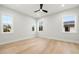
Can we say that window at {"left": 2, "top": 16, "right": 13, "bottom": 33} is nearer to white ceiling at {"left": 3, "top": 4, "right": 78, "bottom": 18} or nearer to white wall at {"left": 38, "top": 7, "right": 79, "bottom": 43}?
white ceiling at {"left": 3, "top": 4, "right": 78, "bottom": 18}

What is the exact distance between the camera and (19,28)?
2.22 metres

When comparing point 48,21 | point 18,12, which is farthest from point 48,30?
point 18,12

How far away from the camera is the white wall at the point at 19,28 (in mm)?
2082

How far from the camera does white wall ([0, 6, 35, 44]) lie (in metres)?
2.08

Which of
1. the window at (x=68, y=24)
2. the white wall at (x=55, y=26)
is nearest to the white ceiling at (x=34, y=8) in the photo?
the white wall at (x=55, y=26)

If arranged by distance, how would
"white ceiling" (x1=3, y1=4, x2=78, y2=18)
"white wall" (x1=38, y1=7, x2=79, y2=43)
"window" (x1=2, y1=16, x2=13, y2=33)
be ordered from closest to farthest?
1. "white ceiling" (x1=3, y1=4, x2=78, y2=18)
2. "window" (x1=2, y1=16, x2=13, y2=33)
3. "white wall" (x1=38, y1=7, x2=79, y2=43)

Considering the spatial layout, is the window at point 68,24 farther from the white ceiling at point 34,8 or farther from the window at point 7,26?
the window at point 7,26

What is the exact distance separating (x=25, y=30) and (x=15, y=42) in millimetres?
432

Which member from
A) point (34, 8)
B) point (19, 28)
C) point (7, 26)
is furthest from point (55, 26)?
point (7, 26)

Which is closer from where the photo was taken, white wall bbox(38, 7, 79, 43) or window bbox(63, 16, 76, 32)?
window bbox(63, 16, 76, 32)

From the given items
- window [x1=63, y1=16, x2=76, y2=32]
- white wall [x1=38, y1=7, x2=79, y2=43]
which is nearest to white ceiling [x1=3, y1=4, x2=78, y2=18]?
white wall [x1=38, y1=7, x2=79, y2=43]

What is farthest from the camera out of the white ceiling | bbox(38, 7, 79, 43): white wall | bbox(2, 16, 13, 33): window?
bbox(38, 7, 79, 43): white wall
